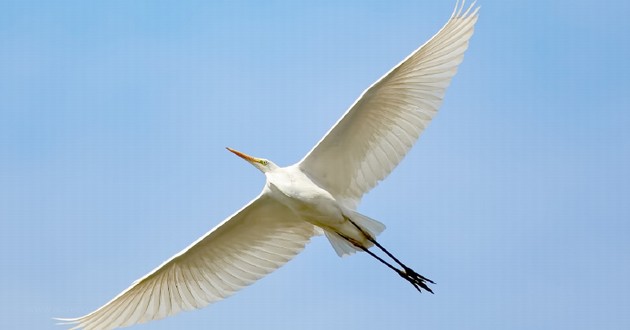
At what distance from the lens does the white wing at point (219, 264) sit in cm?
1753

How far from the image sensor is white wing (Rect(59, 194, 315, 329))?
1753cm

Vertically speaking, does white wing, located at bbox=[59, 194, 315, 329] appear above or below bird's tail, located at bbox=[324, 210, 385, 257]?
below

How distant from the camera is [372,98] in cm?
1714

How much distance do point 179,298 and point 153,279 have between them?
477 millimetres

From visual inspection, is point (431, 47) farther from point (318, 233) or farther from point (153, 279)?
point (153, 279)

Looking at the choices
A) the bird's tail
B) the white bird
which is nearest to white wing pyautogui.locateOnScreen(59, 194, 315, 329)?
the white bird

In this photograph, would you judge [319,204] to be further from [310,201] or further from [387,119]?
[387,119]

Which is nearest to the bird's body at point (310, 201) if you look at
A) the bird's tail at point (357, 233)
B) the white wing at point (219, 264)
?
the bird's tail at point (357, 233)

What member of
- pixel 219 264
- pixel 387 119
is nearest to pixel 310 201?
pixel 387 119

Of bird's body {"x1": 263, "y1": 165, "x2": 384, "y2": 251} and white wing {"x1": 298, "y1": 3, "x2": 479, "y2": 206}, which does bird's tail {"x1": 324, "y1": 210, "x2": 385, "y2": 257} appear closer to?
bird's body {"x1": 263, "y1": 165, "x2": 384, "y2": 251}

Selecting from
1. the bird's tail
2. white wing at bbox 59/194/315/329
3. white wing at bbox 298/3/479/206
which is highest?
white wing at bbox 298/3/479/206

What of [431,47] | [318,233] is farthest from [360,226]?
[431,47]

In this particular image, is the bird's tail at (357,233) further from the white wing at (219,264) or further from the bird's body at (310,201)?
the white wing at (219,264)

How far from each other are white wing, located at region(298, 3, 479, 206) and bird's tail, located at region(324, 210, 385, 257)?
50 centimetres
